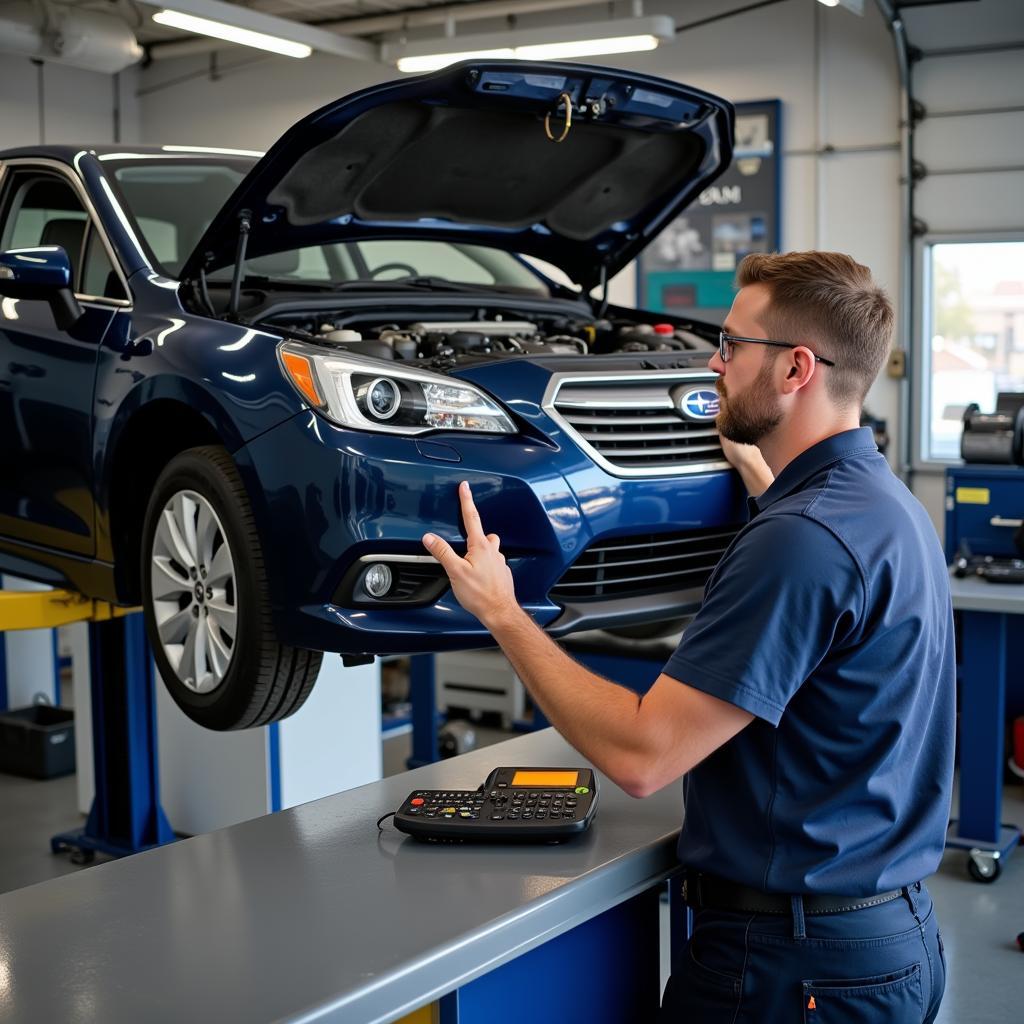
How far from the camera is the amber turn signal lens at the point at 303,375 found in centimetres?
233

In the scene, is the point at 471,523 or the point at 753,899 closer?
Answer: the point at 753,899

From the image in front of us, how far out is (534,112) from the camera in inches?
105

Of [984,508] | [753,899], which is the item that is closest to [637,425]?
[753,899]

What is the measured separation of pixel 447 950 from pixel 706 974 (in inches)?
18.9

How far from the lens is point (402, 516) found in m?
2.32

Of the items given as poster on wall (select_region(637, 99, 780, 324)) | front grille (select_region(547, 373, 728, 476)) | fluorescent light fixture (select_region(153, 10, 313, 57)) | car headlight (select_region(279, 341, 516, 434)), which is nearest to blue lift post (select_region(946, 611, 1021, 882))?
front grille (select_region(547, 373, 728, 476))

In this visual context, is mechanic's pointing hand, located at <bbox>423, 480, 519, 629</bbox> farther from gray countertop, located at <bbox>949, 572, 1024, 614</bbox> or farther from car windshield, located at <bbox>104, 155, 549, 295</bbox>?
gray countertop, located at <bbox>949, 572, 1024, 614</bbox>

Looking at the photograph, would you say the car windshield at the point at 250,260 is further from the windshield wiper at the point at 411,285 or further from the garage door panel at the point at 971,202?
the garage door panel at the point at 971,202

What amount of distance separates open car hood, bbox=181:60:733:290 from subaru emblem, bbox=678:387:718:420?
1.99 feet

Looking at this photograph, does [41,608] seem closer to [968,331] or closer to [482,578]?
[482,578]

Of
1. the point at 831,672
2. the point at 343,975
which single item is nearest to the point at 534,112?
the point at 831,672

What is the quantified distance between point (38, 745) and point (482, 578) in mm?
4722

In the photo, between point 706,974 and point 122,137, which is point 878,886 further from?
point 122,137

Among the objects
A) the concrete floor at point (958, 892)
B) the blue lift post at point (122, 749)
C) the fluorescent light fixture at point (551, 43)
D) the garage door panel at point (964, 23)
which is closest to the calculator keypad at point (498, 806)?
the concrete floor at point (958, 892)
